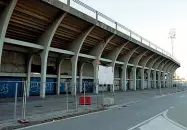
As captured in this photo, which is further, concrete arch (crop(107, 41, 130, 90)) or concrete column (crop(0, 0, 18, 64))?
concrete arch (crop(107, 41, 130, 90))

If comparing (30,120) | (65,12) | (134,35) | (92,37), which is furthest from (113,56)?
(30,120)

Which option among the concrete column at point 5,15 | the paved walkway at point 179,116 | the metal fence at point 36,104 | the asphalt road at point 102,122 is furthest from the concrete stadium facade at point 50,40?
the paved walkway at point 179,116

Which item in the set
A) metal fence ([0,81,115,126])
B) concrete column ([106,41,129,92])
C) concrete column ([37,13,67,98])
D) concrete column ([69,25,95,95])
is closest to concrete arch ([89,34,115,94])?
concrete column ([69,25,95,95])

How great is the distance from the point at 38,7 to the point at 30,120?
1256 centimetres

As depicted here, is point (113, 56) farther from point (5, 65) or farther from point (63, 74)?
point (5, 65)

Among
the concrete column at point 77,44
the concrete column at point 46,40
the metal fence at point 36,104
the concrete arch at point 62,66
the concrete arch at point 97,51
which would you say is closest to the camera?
the metal fence at point 36,104

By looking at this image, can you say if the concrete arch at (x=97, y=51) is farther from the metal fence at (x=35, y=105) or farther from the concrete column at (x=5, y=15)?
the concrete column at (x=5, y=15)

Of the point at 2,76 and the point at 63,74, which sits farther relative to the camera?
the point at 63,74

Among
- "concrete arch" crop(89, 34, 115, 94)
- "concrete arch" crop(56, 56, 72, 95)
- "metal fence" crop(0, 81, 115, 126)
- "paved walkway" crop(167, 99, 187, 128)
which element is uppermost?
"concrete arch" crop(89, 34, 115, 94)

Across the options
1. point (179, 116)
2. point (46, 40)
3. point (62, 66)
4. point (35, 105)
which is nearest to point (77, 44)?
point (46, 40)

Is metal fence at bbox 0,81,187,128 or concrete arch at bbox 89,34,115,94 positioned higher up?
concrete arch at bbox 89,34,115,94

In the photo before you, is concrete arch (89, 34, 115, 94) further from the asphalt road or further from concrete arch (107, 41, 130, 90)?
the asphalt road

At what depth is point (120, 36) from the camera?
1276 inches

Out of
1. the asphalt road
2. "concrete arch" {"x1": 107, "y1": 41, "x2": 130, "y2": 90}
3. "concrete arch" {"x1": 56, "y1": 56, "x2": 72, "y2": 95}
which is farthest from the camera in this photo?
"concrete arch" {"x1": 107, "y1": 41, "x2": 130, "y2": 90}
